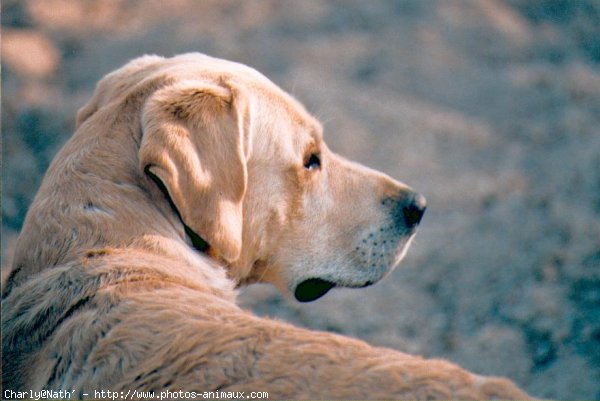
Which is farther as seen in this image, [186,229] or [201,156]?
[186,229]

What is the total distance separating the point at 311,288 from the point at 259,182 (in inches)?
19.7

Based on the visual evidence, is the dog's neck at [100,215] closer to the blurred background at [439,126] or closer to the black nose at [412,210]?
the black nose at [412,210]

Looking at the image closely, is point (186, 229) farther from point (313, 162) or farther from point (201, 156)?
point (313, 162)

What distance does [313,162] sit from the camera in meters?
3.39

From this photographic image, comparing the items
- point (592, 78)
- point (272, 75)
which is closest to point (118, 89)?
point (272, 75)

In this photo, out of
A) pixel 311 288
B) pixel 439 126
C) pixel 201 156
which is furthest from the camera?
pixel 439 126

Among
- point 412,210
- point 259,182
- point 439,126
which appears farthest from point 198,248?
point 439,126

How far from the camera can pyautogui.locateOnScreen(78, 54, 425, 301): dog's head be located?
280 centimetres

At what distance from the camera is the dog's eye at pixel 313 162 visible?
334 centimetres

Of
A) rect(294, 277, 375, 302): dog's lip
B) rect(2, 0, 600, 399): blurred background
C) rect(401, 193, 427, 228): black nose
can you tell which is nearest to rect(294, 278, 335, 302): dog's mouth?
rect(294, 277, 375, 302): dog's lip

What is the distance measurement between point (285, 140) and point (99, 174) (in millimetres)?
720

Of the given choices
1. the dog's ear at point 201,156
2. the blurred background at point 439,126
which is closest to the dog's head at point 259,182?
the dog's ear at point 201,156

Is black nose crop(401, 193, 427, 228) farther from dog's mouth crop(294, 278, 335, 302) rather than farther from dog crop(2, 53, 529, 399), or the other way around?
dog's mouth crop(294, 278, 335, 302)

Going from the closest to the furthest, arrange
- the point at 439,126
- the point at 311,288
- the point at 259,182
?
the point at 259,182 → the point at 311,288 → the point at 439,126
